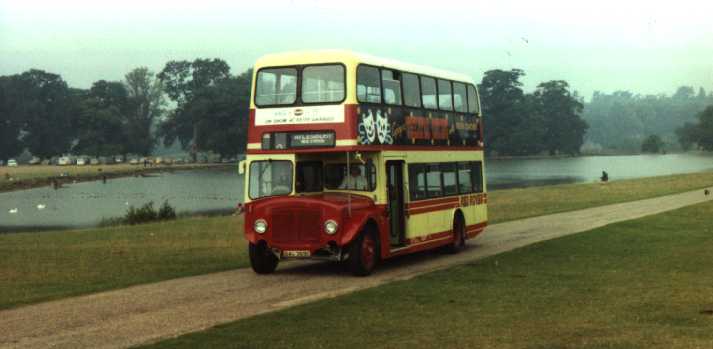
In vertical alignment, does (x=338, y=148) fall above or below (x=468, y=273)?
above

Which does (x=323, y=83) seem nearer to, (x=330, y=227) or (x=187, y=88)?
(x=330, y=227)

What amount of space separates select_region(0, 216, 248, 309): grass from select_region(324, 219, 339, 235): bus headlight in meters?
3.55

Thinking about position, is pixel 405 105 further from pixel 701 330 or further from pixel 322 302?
pixel 701 330

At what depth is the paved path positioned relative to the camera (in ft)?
41.3

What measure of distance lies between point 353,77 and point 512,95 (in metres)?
183

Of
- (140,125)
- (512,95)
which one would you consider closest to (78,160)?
(140,125)

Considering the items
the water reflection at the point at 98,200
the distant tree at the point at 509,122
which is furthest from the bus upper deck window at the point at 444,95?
the distant tree at the point at 509,122

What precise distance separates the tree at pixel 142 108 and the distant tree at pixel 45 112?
429 inches

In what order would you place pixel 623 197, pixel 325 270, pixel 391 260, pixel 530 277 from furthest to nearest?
pixel 623 197 → pixel 391 260 → pixel 325 270 → pixel 530 277

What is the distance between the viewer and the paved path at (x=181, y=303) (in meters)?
12.6

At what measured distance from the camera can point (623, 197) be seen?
50750mm

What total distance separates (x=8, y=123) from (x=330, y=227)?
14963 cm

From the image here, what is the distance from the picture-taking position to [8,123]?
156 meters

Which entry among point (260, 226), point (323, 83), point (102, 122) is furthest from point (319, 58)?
point (102, 122)
